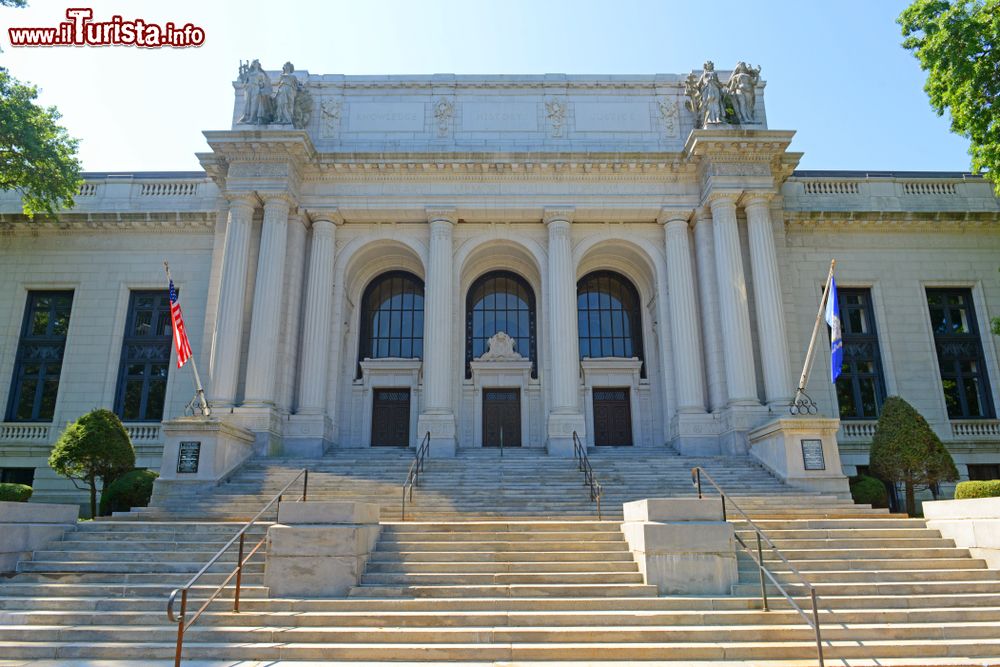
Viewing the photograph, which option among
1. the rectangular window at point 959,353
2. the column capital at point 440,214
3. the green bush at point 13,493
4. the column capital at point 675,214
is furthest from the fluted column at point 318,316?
the rectangular window at point 959,353

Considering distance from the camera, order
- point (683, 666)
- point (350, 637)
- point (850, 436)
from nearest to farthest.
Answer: point (683, 666), point (350, 637), point (850, 436)

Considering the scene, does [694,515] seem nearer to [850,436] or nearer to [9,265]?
[850,436]

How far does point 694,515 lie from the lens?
10.7 m

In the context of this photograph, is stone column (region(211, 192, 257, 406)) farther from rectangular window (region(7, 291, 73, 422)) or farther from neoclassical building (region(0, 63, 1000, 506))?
rectangular window (region(7, 291, 73, 422))

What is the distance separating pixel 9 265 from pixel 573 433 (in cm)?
2298

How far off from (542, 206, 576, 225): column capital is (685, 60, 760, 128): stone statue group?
583 centimetres

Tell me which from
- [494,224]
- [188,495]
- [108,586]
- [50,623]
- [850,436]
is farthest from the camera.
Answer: [494,224]

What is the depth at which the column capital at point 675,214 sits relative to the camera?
24.7m

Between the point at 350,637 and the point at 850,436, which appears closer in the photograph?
the point at 350,637

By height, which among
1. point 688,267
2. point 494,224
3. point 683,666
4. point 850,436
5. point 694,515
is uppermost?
point 494,224

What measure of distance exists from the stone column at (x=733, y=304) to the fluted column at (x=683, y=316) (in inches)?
40.9

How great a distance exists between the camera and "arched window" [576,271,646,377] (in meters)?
27.1

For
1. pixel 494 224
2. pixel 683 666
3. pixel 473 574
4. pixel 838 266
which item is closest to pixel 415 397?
pixel 494 224

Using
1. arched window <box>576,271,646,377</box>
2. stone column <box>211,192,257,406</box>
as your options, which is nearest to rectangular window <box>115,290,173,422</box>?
stone column <box>211,192,257,406</box>
